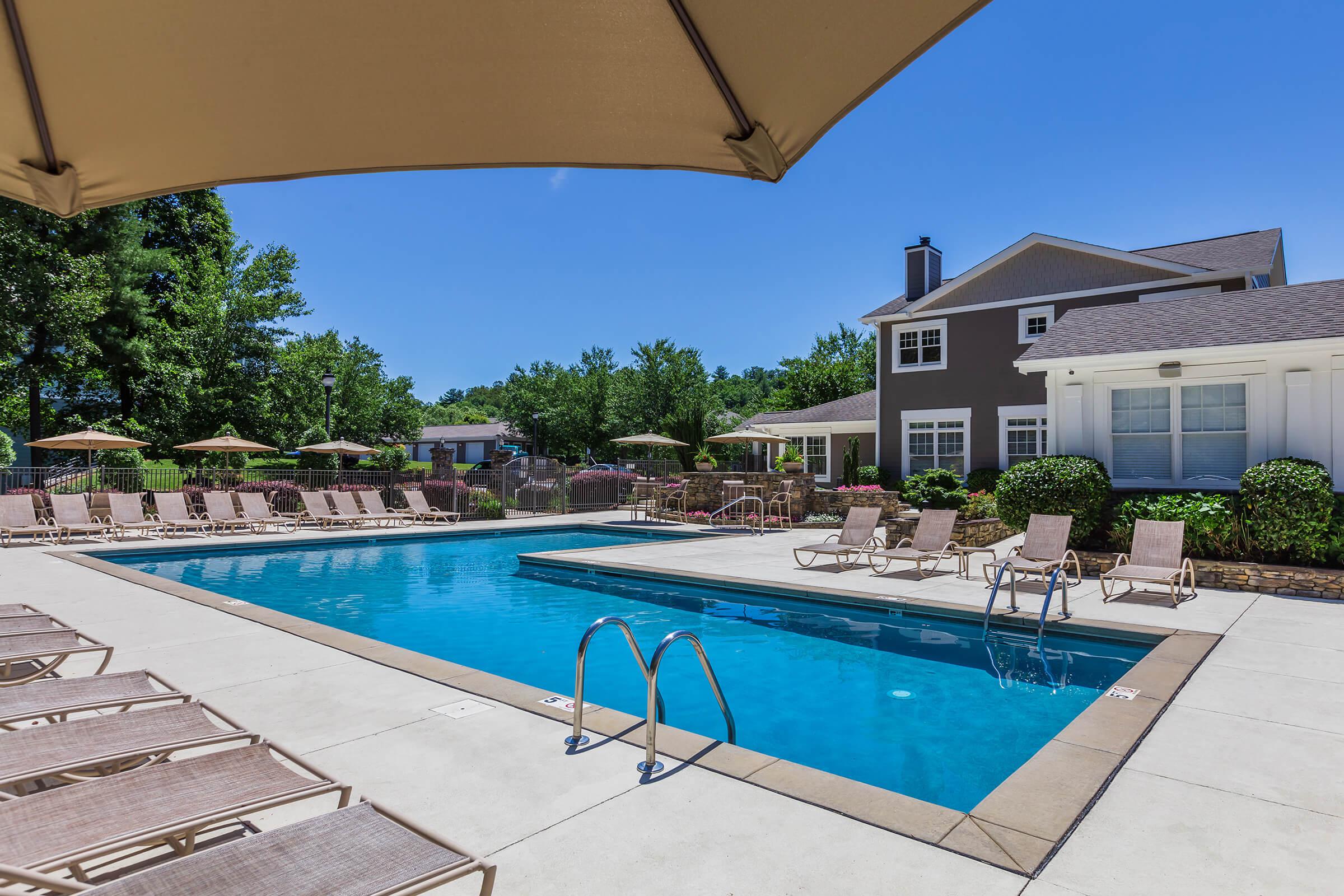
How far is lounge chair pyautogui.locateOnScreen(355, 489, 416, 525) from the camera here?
19578 mm

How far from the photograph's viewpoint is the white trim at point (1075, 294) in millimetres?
17500

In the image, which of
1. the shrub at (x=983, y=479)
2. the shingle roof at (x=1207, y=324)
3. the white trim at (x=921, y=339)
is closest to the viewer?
the shingle roof at (x=1207, y=324)

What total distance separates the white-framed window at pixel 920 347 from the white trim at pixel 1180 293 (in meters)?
5.07

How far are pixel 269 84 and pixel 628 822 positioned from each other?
10.2ft

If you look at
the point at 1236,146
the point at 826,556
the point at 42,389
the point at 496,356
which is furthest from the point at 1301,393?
the point at 496,356

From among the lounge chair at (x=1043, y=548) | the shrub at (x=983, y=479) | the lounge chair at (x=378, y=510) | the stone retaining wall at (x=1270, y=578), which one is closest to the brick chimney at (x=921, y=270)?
the shrub at (x=983, y=479)

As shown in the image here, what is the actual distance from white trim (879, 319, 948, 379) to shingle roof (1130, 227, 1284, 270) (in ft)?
17.1

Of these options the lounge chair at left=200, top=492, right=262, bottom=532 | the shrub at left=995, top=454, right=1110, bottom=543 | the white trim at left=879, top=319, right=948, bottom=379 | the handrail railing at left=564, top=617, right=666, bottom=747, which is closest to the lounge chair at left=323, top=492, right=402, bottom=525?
the lounge chair at left=200, top=492, right=262, bottom=532

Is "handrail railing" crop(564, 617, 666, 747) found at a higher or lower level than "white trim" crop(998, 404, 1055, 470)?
lower

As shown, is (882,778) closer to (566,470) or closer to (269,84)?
(269,84)

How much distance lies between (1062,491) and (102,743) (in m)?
11.5

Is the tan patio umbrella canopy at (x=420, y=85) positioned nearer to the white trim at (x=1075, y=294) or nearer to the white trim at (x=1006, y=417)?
the white trim at (x=1006, y=417)

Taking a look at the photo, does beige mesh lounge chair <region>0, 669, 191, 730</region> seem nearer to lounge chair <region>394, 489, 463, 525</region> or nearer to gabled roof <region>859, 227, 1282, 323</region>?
lounge chair <region>394, 489, 463, 525</region>

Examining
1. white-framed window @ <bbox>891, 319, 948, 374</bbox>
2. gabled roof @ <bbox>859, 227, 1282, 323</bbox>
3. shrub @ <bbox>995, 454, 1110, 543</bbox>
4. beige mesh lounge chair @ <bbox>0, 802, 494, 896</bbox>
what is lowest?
beige mesh lounge chair @ <bbox>0, 802, 494, 896</bbox>
